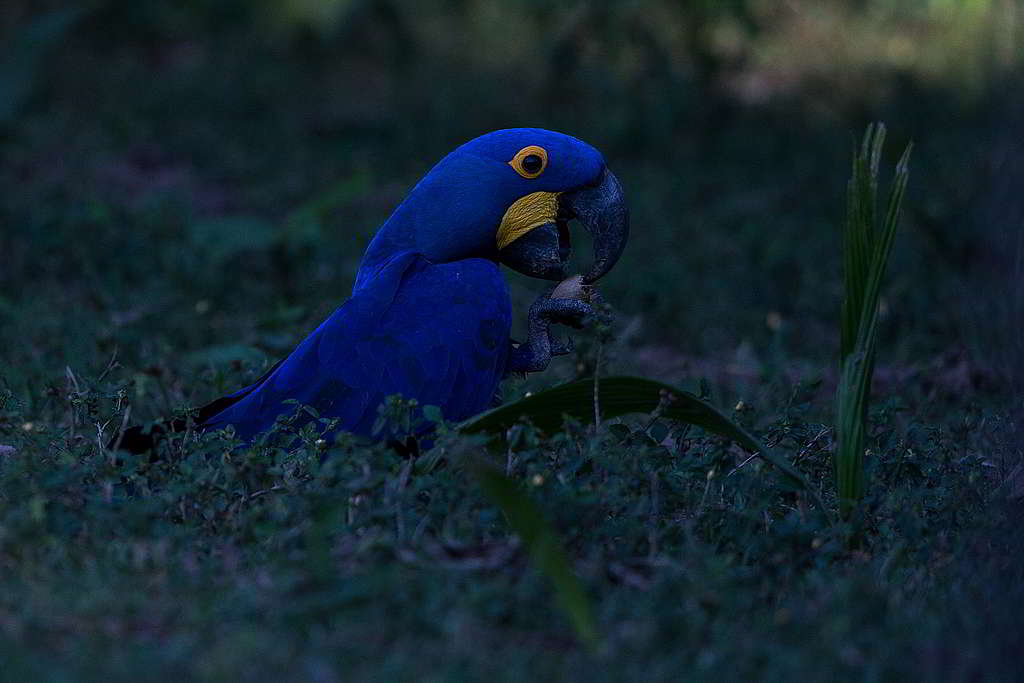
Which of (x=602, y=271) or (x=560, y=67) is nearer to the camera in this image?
(x=602, y=271)

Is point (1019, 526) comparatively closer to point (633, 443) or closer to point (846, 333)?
point (846, 333)

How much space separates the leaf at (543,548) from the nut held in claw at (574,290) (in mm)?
1009

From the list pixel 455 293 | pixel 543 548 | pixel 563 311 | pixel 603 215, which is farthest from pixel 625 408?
pixel 543 548

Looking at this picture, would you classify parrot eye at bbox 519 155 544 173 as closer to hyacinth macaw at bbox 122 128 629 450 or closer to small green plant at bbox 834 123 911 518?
hyacinth macaw at bbox 122 128 629 450

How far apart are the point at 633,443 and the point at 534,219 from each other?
0.68 m

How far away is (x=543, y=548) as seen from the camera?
2059mm

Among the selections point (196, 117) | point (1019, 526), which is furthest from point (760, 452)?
point (196, 117)

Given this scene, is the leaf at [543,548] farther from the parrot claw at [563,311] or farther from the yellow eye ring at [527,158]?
the yellow eye ring at [527,158]

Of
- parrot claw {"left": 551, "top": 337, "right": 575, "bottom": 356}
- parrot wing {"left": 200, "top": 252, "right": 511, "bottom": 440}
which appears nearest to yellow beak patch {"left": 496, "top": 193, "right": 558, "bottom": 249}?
parrot wing {"left": 200, "top": 252, "right": 511, "bottom": 440}

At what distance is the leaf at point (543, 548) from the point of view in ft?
6.53

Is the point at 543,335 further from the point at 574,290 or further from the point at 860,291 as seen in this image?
the point at 860,291

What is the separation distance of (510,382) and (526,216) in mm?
597

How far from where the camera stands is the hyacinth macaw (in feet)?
9.79

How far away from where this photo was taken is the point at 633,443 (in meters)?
2.90
